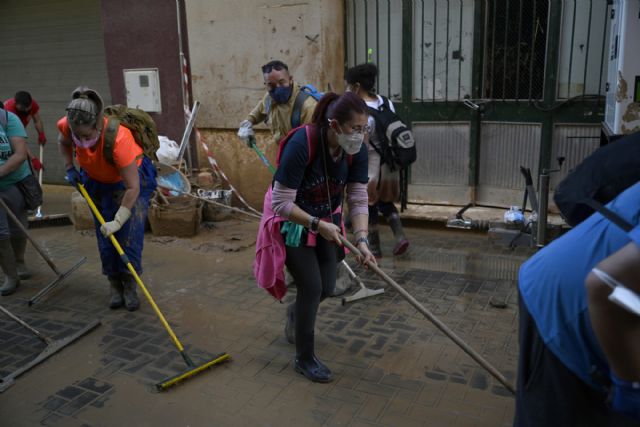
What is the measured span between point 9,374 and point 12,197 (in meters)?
1.88

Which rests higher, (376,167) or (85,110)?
(85,110)

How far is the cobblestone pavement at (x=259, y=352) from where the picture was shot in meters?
3.26

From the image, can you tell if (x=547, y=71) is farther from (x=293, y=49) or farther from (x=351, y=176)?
(x=351, y=176)

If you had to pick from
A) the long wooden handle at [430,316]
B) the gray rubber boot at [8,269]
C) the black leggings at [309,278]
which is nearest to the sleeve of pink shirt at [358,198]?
the black leggings at [309,278]

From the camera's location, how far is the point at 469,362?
370 cm

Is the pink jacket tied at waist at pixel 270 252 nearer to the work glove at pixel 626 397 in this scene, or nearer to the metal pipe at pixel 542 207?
the work glove at pixel 626 397

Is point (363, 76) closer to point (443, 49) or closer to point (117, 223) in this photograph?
point (443, 49)

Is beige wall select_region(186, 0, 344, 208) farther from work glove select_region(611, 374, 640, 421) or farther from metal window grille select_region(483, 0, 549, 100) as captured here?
work glove select_region(611, 374, 640, 421)

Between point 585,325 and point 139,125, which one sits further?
point 139,125

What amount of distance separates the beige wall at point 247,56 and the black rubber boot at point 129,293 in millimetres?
2925

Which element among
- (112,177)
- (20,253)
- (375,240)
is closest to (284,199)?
(112,177)

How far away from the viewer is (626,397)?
152 cm

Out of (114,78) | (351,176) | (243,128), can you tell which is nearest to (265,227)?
(351,176)

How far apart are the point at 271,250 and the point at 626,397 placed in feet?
7.05
